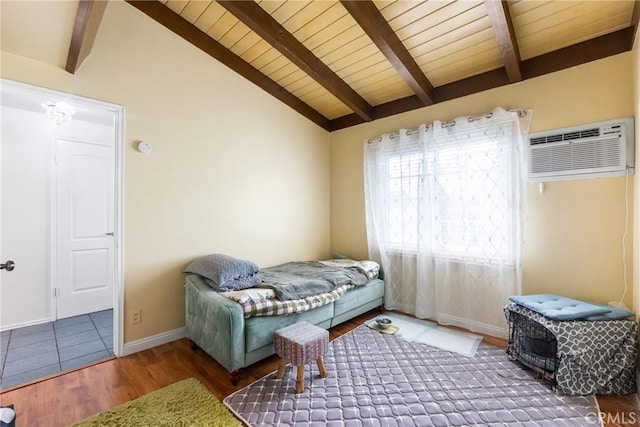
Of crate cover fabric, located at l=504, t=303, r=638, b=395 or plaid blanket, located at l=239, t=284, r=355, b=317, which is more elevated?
plaid blanket, located at l=239, t=284, r=355, b=317

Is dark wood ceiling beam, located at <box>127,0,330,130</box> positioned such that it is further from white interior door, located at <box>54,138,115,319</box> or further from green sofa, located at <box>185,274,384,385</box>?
green sofa, located at <box>185,274,384,385</box>

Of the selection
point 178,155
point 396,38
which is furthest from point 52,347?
point 396,38

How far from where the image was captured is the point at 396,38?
8.11ft

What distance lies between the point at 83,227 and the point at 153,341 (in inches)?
73.4

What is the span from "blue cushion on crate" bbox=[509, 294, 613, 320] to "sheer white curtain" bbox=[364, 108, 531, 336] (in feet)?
1.16

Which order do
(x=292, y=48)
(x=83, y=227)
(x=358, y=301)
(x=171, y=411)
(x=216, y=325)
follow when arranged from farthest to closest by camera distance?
(x=83, y=227), (x=358, y=301), (x=292, y=48), (x=216, y=325), (x=171, y=411)

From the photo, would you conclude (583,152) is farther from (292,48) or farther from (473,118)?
(292,48)

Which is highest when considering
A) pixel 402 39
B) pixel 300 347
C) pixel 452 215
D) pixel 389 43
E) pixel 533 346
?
pixel 402 39

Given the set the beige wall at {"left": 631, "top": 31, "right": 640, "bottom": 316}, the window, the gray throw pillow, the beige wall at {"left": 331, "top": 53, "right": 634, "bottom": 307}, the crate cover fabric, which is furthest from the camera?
the window

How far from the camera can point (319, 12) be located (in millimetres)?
2367

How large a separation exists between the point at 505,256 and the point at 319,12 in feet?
9.03

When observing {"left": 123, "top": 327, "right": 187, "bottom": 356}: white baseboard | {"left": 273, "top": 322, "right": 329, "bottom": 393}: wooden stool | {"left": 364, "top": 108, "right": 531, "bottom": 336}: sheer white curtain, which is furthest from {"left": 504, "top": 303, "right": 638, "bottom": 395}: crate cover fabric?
{"left": 123, "top": 327, "right": 187, "bottom": 356}: white baseboard

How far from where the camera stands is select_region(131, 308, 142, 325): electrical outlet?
2.45m

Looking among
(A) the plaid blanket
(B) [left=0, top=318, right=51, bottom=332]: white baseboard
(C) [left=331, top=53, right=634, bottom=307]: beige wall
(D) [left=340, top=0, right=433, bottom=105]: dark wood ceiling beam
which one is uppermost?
(D) [left=340, top=0, right=433, bottom=105]: dark wood ceiling beam
